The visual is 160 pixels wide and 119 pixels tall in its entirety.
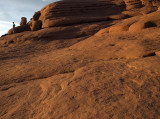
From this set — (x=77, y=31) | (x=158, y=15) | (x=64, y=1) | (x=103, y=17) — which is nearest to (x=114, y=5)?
(x=103, y=17)

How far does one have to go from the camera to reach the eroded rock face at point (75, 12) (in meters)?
14.5

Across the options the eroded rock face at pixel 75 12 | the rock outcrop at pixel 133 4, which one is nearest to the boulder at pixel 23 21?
the eroded rock face at pixel 75 12

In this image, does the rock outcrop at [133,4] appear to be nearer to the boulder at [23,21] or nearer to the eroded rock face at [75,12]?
the eroded rock face at [75,12]

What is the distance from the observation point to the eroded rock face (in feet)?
47.5

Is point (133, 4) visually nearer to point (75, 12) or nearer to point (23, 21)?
point (75, 12)

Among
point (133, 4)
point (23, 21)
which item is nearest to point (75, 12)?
point (133, 4)

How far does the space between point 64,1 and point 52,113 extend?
16.8m

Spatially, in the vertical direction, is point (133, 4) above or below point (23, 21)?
above

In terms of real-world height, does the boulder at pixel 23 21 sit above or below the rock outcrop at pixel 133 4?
below

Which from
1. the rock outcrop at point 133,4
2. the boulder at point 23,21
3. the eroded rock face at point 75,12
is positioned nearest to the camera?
the eroded rock face at point 75,12

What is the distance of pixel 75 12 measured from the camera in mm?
15727

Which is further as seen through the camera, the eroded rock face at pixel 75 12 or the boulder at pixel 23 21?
the boulder at pixel 23 21

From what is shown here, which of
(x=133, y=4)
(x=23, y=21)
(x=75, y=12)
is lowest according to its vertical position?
(x=23, y=21)

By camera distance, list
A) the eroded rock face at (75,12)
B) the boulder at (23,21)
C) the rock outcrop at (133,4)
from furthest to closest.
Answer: the boulder at (23,21) → the rock outcrop at (133,4) → the eroded rock face at (75,12)
